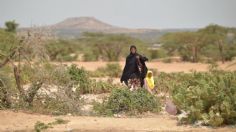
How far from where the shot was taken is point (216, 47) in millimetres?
51250

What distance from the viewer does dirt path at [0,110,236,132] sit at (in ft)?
35.1

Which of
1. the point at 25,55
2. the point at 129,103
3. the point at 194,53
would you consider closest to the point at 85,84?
the point at 25,55

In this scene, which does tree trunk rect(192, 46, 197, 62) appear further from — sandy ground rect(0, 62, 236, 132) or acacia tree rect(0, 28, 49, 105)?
sandy ground rect(0, 62, 236, 132)

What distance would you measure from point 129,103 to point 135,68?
2149 millimetres

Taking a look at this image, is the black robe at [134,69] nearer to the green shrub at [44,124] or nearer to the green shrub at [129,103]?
the green shrub at [129,103]

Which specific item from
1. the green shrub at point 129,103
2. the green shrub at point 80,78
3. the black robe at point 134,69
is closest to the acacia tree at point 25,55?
the green shrub at point 129,103

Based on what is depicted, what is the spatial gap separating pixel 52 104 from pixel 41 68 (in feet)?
2.85

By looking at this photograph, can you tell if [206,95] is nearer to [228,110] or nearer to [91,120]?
[228,110]

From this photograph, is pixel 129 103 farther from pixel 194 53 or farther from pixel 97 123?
pixel 194 53

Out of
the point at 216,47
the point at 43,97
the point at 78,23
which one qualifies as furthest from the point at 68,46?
the point at 78,23

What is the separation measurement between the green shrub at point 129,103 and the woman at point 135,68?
1532 mm

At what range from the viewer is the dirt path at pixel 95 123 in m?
10.7

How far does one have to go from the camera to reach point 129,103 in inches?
518

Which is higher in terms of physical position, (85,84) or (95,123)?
(95,123)
